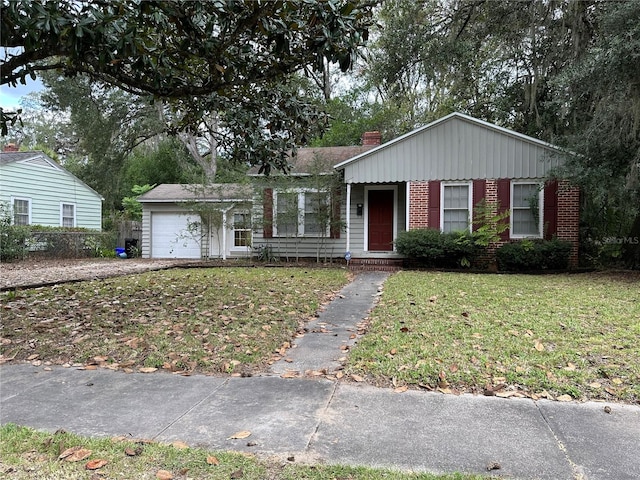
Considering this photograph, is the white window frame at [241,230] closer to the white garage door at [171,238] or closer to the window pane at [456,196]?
the white garage door at [171,238]

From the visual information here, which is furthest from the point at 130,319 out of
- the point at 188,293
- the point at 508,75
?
the point at 508,75

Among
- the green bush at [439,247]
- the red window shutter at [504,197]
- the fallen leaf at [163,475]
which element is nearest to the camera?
the fallen leaf at [163,475]

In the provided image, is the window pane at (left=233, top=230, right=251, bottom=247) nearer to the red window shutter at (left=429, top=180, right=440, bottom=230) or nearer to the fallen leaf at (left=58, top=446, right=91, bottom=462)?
the red window shutter at (left=429, top=180, right=440, bottom=230)

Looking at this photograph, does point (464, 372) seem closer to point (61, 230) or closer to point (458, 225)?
point (458, 225)

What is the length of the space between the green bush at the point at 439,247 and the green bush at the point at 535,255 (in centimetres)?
80

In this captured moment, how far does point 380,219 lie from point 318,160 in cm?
271

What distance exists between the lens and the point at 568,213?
1209 cm

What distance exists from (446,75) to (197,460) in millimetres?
15674

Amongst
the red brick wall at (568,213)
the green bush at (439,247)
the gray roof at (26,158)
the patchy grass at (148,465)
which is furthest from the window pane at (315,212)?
the gray roof at (26,158)

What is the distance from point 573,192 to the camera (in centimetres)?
1209

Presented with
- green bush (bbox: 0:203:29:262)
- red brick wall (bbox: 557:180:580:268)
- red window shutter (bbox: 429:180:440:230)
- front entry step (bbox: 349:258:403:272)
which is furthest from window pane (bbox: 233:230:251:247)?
red brick wall (bbox: 557:180:580:268)

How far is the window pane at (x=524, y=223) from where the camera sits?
1242cm

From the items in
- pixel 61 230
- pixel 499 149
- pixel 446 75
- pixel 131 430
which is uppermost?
pixel 446 75

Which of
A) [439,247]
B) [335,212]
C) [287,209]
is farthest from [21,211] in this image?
[439,247]
